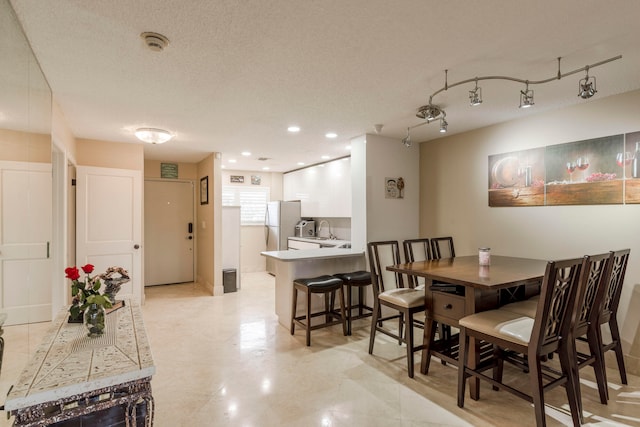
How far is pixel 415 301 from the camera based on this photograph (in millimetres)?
2715

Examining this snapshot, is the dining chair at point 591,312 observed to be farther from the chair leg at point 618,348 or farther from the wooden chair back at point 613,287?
the chair leg at point 618,348

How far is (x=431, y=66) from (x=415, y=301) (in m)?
1.81

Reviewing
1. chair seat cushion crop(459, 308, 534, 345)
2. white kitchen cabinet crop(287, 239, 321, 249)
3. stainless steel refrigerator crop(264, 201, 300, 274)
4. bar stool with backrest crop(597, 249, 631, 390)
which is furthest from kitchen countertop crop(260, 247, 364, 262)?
stainless steel refrigerator crop(264, 201, 300, 274)

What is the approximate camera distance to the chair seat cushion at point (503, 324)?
196cm

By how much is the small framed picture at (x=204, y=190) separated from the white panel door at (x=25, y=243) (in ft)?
10.9

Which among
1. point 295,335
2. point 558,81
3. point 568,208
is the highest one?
point 558,81

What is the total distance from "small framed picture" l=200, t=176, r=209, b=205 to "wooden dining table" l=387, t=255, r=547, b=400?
12.6ft

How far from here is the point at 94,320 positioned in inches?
64.3

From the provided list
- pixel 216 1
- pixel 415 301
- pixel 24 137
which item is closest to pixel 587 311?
pixel 415 301

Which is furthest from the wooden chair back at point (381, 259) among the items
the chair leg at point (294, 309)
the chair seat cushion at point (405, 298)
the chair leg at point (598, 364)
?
the chair leg at point (598, 364)

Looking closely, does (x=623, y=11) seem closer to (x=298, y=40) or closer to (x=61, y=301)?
(x=298, y=40)

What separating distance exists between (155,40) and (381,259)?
2.69 m

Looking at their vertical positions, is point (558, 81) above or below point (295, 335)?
above

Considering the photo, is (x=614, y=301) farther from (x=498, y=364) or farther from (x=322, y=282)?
(x=322, y=282)
